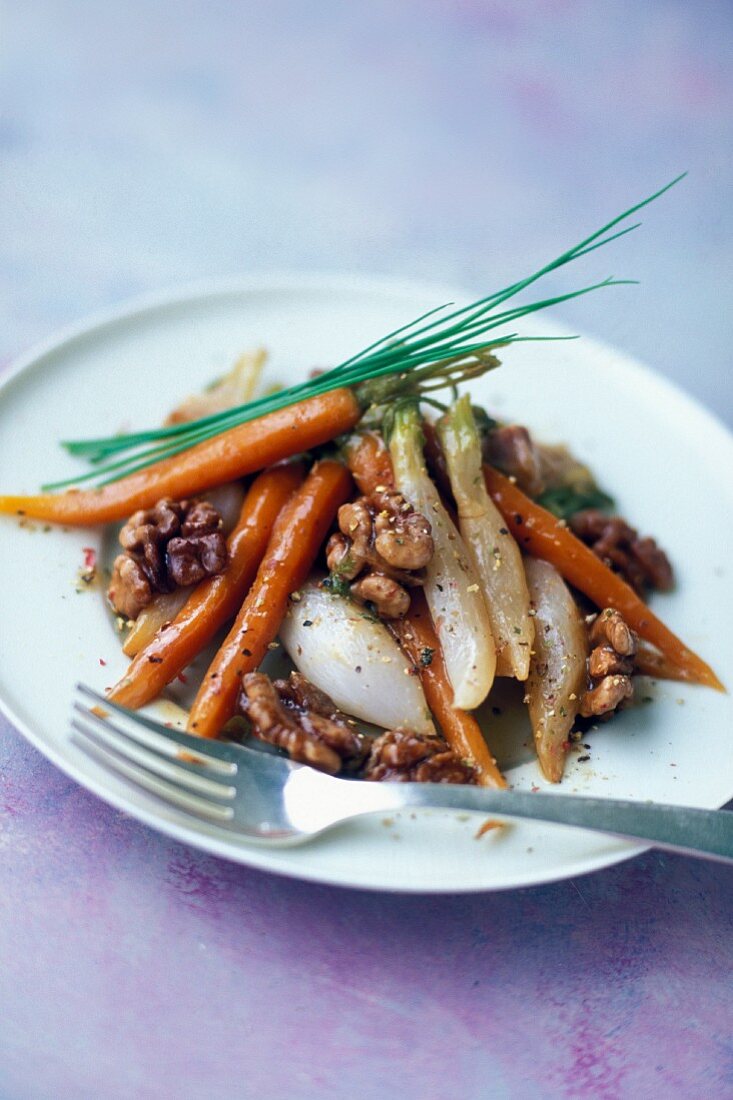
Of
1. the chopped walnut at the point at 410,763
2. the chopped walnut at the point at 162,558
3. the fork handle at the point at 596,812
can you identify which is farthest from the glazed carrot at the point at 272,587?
the fork handle at the point at 596,812

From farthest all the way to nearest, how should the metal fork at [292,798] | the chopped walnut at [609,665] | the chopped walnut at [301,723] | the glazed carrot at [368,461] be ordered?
the glazed carrot at [368,461], the chopped walnut at [609,665], the chopped walnut at [301,723], the metal fork at [292,798]

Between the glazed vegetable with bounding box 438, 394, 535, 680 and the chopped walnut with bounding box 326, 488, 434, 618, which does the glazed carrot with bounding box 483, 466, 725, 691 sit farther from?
the chopped walnut with bounding box 326, 488, 434, 618

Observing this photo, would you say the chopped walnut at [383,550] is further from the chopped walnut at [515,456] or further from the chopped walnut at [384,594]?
the chopped walnut at [515,456]

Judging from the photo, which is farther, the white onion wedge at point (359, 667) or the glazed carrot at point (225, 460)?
the glazed carrot at point (225, 460)

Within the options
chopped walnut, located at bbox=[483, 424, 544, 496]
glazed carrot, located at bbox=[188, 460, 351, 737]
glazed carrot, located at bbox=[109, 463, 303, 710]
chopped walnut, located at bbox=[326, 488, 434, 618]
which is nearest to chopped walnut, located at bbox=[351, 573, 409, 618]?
chopped walnut, located at bbox=[326, 488, 434, 618]

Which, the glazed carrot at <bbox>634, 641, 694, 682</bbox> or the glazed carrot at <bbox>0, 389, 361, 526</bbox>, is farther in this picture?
the glazed carrot at <bbox>0, 389, 361, 526</bbox>
